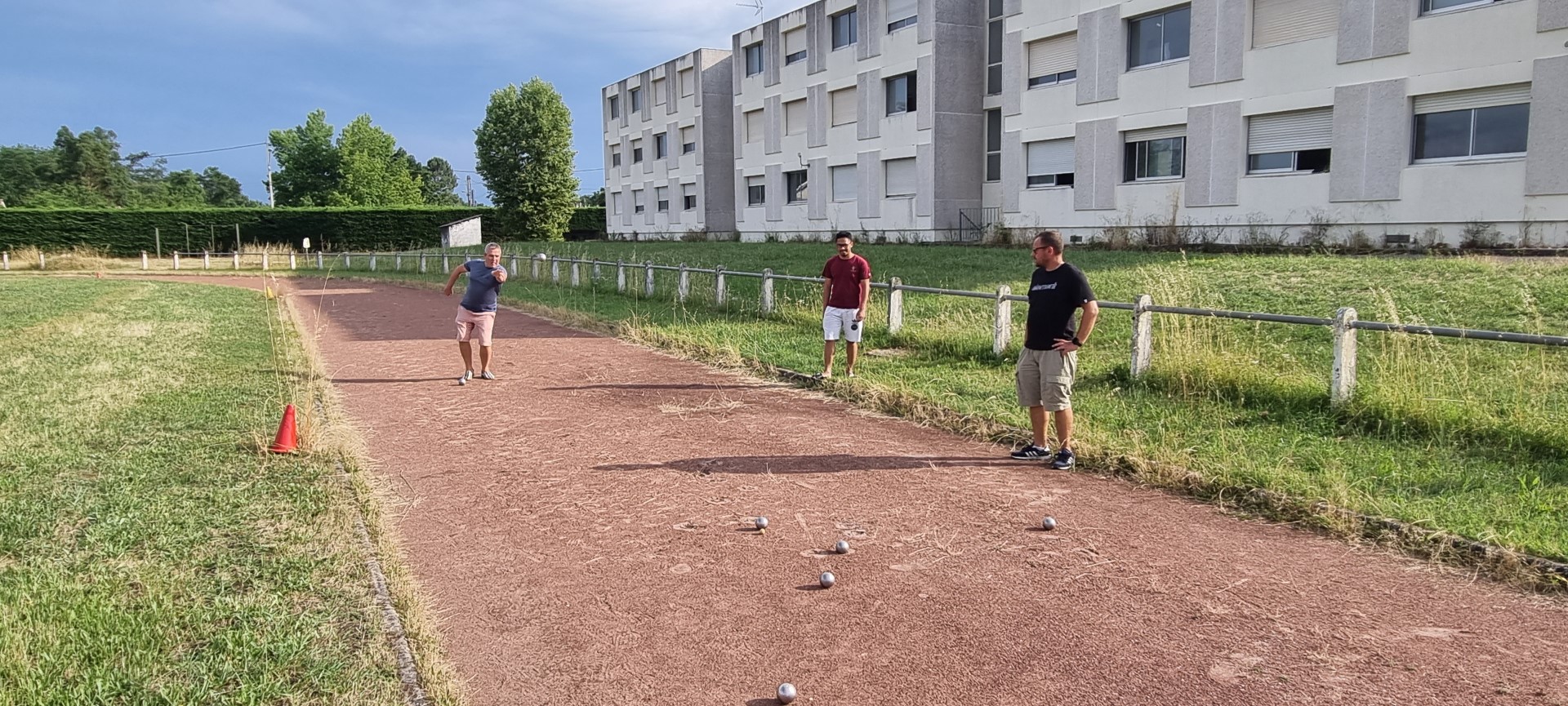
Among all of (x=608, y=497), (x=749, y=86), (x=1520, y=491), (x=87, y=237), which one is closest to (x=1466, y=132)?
(x=1520, y=491)

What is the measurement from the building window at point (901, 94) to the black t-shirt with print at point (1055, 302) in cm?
2757

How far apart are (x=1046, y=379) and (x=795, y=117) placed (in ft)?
112

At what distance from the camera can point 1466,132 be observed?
19281mm

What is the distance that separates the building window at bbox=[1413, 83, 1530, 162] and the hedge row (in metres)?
48.0

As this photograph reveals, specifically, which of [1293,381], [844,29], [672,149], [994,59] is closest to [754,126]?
[844,29]

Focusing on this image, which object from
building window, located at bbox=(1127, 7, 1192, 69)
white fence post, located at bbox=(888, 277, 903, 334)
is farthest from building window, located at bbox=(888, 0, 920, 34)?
white fence post, located at bbox=(888, 277, 903, 334)

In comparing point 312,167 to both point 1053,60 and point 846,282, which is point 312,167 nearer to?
point 1053,60

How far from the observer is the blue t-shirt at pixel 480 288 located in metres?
11.3

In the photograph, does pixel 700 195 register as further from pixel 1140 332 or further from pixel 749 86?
pixel 1140 332

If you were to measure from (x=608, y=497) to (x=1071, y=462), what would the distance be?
3.15 meters

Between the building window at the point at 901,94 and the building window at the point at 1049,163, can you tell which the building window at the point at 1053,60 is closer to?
the building window at the point at 1049,163

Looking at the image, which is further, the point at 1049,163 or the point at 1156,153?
the point at 1049,163

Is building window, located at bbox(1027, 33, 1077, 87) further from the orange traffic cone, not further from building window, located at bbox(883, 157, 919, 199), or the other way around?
the orange traffic cone

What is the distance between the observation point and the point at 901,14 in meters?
34.0
